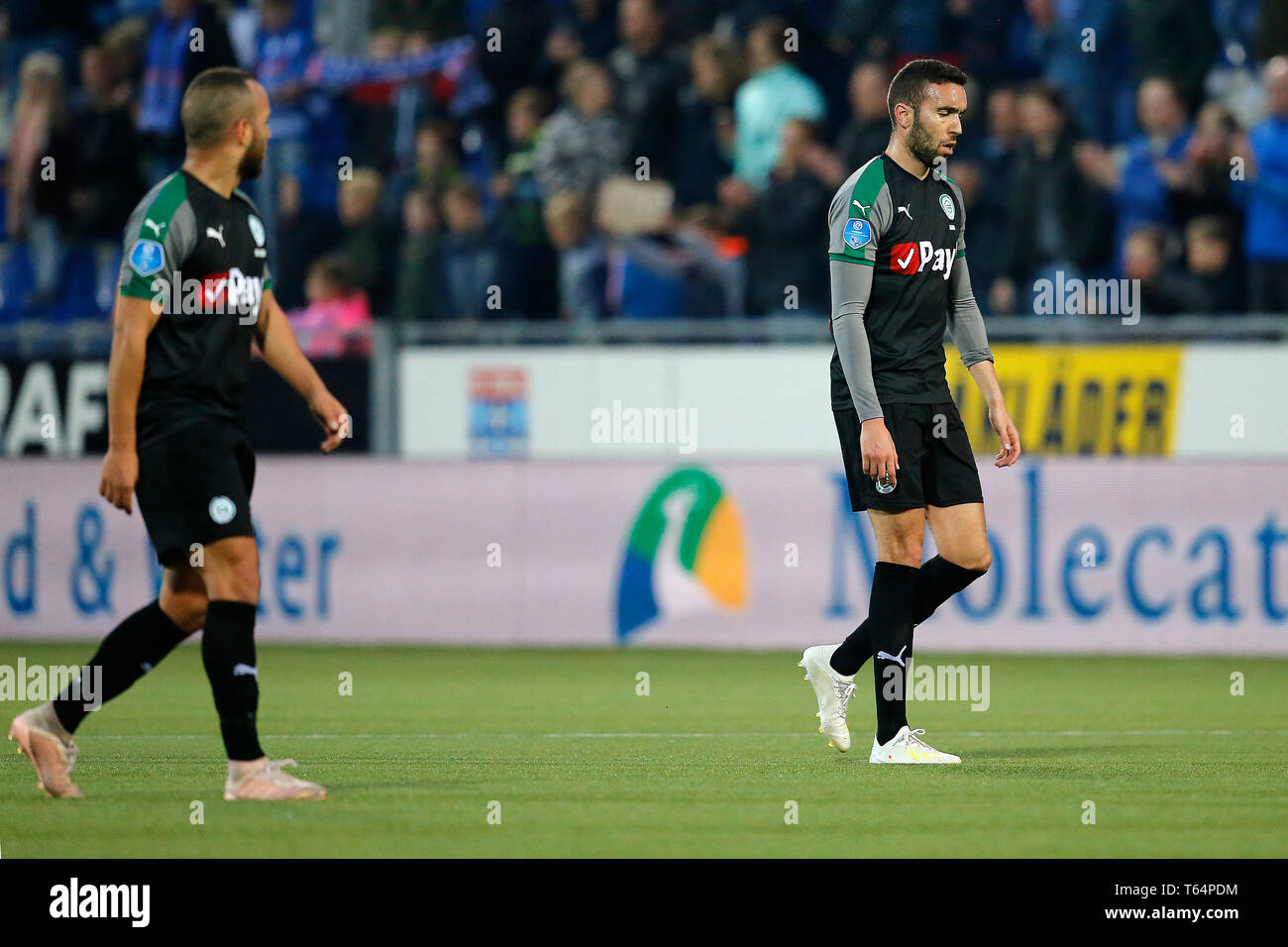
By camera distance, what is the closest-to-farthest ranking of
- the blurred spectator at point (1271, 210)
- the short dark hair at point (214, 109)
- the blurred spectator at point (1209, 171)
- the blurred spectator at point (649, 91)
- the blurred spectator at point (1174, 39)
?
the short dark hair at point (214, 109) < the blurred spectator at point (1271, 210) < the blurred spectator at point (1209, 171) < the blurred spectator at point (1174, 39) < the blurred spectator at point (649, 91)

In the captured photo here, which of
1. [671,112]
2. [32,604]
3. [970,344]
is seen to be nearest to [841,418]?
[970,344]

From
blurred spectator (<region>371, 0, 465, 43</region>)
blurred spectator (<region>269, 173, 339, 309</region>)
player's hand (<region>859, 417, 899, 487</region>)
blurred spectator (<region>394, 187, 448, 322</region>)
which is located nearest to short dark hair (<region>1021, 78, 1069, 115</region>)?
blurred spectator (<region>394, 187, 448, 322</region>)

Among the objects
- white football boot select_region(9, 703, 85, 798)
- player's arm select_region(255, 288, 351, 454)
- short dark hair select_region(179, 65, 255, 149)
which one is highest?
short dark hair select_region(179, 65, 255, 149)

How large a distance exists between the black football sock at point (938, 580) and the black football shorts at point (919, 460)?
0.85 ft

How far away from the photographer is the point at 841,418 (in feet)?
26.5

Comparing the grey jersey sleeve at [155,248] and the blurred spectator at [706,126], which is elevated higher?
the blurred spectator at [706,126]

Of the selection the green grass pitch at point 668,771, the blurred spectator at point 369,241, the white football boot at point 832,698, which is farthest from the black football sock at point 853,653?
the blurred spectator at point 369,241

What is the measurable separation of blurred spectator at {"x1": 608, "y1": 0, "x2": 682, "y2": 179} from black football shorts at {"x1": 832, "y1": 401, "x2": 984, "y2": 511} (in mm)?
9508

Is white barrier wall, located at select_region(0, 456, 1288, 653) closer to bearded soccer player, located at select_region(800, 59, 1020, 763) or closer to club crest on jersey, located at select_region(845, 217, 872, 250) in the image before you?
bearded soccer player, located at select_region(800, 59, 1020, 763)

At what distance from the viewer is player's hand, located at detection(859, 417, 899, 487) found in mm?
7730

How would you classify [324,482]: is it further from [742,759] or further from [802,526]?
[742,759]

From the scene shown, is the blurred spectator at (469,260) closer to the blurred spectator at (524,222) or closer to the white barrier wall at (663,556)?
the blurred spectator at (524,222)

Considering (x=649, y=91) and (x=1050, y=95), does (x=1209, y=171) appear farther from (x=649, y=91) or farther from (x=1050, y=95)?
(x=649, y=91)

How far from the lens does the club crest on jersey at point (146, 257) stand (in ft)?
22.4
